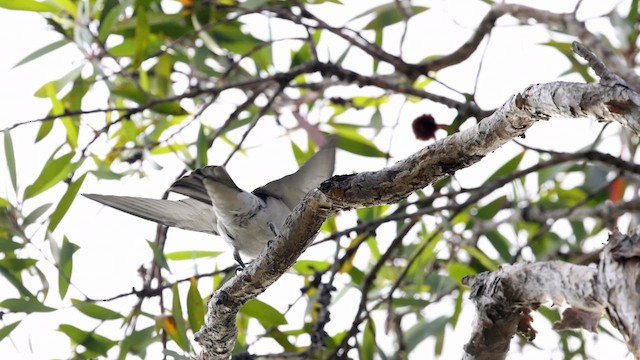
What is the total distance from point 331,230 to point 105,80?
0.89 m

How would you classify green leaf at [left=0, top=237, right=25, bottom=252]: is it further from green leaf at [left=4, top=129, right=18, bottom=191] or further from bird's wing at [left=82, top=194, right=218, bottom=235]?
bird's wing at [left=82, top=194, right=218, bottom=235]

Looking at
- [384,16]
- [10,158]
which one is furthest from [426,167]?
[384,16]

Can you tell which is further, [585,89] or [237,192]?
[237,192]

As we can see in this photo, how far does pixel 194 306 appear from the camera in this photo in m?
2.24

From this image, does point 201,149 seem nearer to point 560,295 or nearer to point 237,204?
point 237,204

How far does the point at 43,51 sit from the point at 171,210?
2.32 feet

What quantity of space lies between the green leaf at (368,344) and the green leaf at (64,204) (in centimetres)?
94

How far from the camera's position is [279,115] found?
3.34 meters

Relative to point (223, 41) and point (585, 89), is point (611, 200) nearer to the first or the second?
point (223, 41)

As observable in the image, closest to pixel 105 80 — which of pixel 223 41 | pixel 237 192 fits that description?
pixel 223 41

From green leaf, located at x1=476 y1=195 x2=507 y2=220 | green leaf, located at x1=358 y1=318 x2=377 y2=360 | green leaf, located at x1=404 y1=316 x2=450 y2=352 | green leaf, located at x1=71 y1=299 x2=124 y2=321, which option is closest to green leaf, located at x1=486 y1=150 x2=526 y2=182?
green leaf, located at x1=476 y1=195 x2=507 y2=220

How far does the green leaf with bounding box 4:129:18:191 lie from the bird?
12.2 inches

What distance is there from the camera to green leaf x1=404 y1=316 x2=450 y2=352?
2.89 metres

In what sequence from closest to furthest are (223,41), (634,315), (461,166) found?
1. (634,315)
2. (461,166)
3. (223,41)
